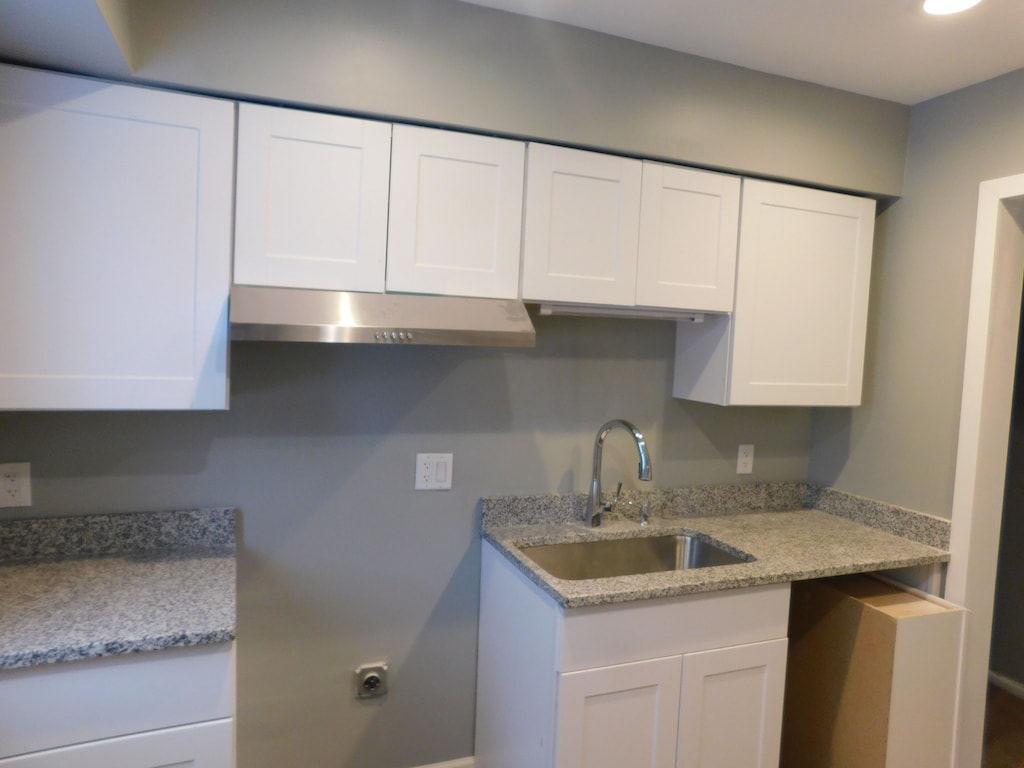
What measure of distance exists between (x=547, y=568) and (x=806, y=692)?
99 cm

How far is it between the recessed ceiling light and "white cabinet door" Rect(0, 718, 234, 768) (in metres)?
2.34

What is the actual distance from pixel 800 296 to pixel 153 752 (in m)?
2.17

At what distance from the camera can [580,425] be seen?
2.27 meters

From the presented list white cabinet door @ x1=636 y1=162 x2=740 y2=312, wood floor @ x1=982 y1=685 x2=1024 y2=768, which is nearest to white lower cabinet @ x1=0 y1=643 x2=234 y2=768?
white cabinet door @ x1=636 y1=162 x2=740 y2=312

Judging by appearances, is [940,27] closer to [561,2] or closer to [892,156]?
[892,156]

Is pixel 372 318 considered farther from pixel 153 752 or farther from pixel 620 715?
pixel 620 715

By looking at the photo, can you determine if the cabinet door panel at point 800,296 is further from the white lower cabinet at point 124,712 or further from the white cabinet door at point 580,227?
the white lower cabinet at point 124,712

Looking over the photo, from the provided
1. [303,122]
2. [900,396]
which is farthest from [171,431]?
[900,396]

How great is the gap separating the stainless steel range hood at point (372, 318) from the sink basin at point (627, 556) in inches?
29.1

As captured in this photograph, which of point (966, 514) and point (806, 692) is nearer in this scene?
point (966, 514)

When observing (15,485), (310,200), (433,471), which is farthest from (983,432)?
(15,485)

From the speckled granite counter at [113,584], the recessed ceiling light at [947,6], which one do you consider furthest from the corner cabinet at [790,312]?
the speckled granite counter at [113,584]

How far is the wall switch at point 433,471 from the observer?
6.80ft

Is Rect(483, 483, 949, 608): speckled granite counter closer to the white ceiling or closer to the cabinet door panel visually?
the cabinet door panel
